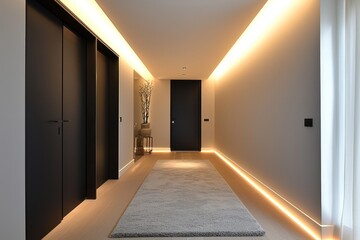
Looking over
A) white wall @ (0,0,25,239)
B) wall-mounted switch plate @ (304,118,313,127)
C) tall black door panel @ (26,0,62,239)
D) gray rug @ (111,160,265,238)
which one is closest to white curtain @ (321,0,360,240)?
wall-mounted switch plate @ (304,118,313,127)

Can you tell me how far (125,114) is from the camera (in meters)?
5.29

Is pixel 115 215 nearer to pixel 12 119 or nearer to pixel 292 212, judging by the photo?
pixel 12 119

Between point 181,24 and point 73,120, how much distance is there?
200 centimetres

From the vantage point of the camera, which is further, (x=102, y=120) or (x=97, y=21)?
(x=102, y=120)

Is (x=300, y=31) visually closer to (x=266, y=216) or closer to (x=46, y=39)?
(x=266, y=216)

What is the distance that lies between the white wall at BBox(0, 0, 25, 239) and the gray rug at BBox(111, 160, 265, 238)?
0.93 m

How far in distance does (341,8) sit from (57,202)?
3411mm

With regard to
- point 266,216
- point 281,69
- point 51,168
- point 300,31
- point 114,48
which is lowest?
point 266,216

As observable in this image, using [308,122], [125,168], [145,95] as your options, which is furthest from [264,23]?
[145,95]

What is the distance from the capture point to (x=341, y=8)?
7.27 ft

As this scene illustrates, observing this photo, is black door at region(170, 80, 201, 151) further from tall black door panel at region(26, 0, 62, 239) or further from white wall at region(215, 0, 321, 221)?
tall black door panel at region(26, 0, 62, 239)

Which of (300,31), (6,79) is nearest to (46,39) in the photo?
(6,79)

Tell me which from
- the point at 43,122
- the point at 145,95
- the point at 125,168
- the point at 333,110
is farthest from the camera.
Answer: the point at 145,95

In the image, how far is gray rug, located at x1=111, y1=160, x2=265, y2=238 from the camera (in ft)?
7.93
